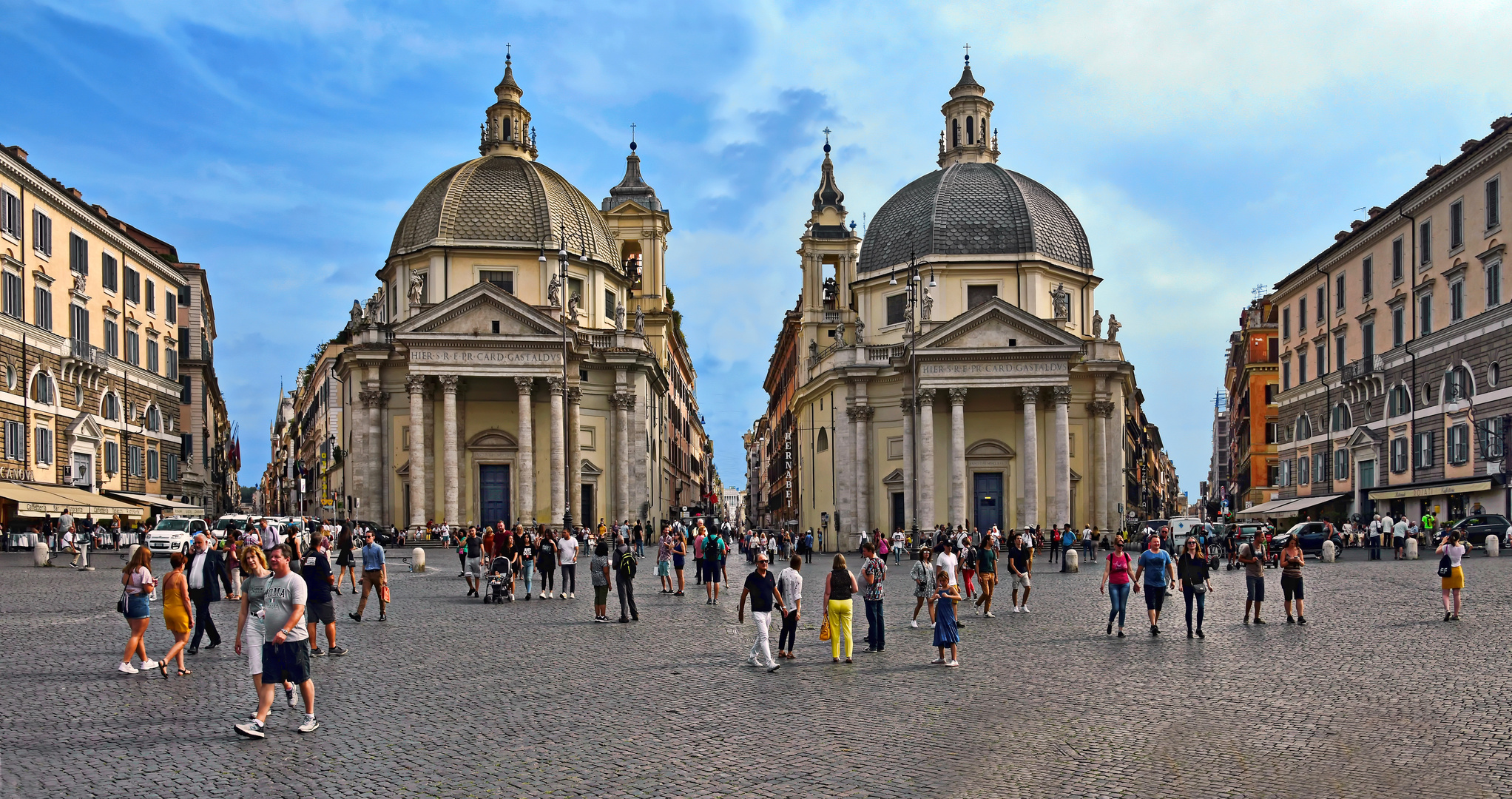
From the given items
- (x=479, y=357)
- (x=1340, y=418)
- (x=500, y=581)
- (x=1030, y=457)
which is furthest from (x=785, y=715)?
(x=1340, y=418)

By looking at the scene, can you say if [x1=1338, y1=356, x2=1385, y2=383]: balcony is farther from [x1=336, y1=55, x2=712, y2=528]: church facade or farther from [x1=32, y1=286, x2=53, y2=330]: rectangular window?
[x1=32, y1=286, x2=53, y2=330]: rectangular window

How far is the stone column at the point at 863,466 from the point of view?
63.8 meters

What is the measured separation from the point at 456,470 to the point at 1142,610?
39.3 meters

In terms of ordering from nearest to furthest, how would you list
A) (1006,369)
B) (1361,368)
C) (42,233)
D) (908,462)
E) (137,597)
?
(137,597), (42,233), (1361,368), (1006,369), (908,462)

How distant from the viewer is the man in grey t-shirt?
12.2 metres

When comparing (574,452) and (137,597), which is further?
(574,452)

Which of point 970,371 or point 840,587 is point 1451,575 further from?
point 970,371

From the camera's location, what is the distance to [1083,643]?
1989 cm

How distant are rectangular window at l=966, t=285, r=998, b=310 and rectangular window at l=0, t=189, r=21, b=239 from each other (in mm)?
40192

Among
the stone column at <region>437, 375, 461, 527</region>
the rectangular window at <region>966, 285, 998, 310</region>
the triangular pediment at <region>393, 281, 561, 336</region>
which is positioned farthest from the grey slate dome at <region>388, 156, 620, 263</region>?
the rectangular window at <region>966, 285, 998, 310</region>

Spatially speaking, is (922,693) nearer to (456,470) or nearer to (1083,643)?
(1083,643)

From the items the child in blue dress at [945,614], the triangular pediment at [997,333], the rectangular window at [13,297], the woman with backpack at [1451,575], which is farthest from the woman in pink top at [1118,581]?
the rectangular window at [13,297]

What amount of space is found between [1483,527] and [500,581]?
33.5 metres

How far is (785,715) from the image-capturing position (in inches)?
534
